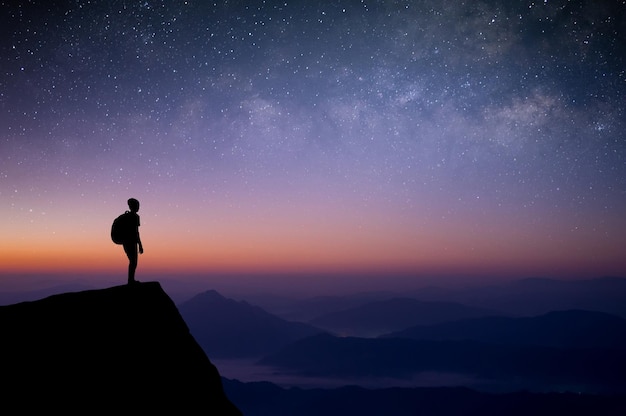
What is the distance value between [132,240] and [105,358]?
161 inches

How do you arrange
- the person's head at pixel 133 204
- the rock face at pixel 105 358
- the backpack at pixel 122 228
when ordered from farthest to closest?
the person's head at pixel 133 204 → the backpack at pixel 122 228 → the rock face at pixel 105 358

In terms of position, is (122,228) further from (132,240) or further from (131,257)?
(131,257)

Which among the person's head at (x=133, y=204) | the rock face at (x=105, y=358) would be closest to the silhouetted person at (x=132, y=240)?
the person's head at (x=133, y=204)

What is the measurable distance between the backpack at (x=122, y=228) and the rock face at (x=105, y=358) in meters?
1.59

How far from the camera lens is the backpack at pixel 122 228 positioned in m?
11.5

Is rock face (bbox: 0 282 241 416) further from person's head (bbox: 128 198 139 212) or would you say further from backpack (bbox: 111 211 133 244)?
Result: person's head (bbox: 128 198 139 212)

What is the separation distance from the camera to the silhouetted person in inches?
460

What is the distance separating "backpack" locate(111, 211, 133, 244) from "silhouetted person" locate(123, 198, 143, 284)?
0.13ft

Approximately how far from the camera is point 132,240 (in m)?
11.7

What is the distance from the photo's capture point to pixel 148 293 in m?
10.9

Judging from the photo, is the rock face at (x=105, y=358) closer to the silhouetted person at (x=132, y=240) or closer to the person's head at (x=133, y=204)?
the silhouetted person at (x=132, y=240)

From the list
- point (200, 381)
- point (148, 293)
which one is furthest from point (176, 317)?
point (200, 381)

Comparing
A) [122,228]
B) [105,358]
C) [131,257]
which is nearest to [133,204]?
[122,228]

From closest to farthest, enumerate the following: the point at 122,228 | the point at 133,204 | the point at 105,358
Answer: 1. the point at 105,358
2. the point at 122,228
3. the point at 133,204
